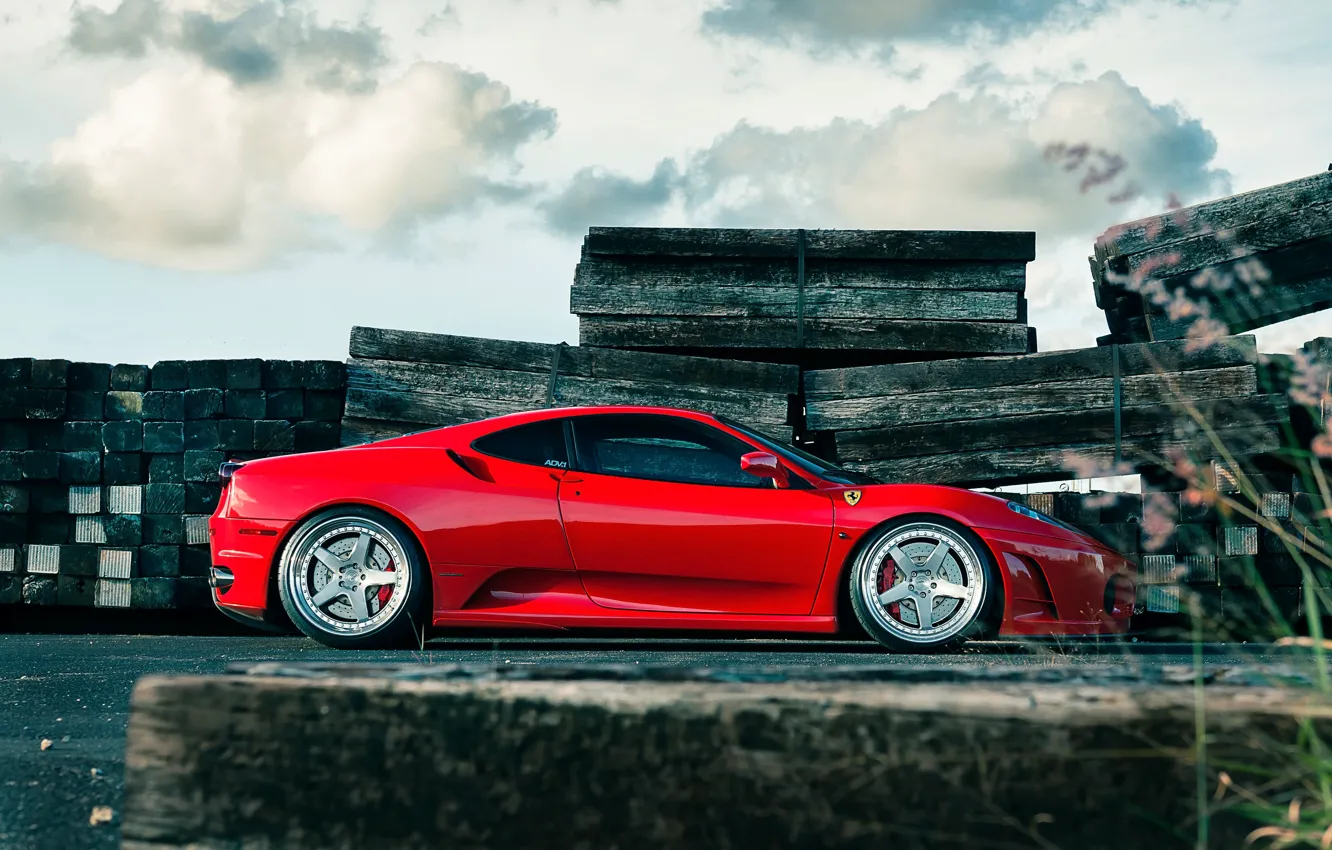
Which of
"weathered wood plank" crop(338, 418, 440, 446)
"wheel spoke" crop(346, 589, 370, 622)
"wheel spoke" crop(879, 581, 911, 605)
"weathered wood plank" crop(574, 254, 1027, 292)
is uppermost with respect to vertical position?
"weathered wood plank" crop(574, 254, 1027, 292)

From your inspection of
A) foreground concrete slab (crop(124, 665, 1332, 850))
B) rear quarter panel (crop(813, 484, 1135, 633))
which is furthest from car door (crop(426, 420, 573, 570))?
foreground concrete slab (crop(124, 665, 1332, 850))

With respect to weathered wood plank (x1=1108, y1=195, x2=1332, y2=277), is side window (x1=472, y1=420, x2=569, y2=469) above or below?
below

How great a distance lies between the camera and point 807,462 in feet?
21.5

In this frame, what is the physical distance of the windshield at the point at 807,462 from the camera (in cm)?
646

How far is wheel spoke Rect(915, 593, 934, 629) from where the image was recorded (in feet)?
20.1

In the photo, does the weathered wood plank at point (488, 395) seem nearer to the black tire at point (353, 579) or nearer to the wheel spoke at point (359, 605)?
the black tire at point (353, 579)

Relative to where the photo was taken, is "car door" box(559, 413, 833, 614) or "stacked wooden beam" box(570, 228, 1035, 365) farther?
"stacked wooden beam" box(570, 228, 1035, 365)

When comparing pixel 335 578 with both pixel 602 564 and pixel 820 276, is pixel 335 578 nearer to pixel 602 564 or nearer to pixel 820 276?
pixel 602 564

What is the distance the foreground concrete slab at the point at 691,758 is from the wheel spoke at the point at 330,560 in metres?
4.43

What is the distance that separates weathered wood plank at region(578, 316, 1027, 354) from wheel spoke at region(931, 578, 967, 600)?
295 cm

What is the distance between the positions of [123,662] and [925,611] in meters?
3.56

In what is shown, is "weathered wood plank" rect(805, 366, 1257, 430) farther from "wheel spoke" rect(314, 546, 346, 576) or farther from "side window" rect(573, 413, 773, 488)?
"wheel spoke" rect(314, 546, 346, 576)

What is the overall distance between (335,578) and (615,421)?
59.9 inches

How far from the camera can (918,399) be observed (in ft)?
28.1
